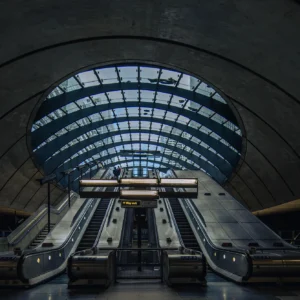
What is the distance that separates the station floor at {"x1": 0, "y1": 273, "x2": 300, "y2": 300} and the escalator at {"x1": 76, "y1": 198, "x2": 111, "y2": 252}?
6337 mm

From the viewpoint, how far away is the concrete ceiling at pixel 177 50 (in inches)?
465

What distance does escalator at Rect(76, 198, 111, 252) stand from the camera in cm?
1752

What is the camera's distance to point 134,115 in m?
40.0

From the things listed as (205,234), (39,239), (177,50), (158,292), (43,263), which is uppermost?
(177,50)

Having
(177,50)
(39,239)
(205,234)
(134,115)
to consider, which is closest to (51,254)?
(205,234)

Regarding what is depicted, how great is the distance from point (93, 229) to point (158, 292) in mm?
11048

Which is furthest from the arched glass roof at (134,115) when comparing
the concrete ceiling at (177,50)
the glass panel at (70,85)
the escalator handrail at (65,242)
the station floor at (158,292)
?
the station floor at (158,292)

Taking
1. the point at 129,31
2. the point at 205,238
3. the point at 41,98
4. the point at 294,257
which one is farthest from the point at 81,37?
the point at 294,257

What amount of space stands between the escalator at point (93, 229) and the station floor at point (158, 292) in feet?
20.8

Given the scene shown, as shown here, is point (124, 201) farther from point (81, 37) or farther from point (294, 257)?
point (81, 37)

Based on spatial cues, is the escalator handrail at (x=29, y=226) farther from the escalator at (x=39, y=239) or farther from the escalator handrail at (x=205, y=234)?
the escalator handrail at (x=205, y=234)

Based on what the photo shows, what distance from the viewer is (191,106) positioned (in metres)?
33.5

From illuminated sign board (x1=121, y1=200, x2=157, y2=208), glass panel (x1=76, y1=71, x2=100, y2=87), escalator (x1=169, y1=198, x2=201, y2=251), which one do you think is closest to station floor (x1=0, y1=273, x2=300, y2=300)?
illuminated sign board (x1=121, y1=200, x2=157, y2=208)

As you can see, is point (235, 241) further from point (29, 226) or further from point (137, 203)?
point (29, 226)
